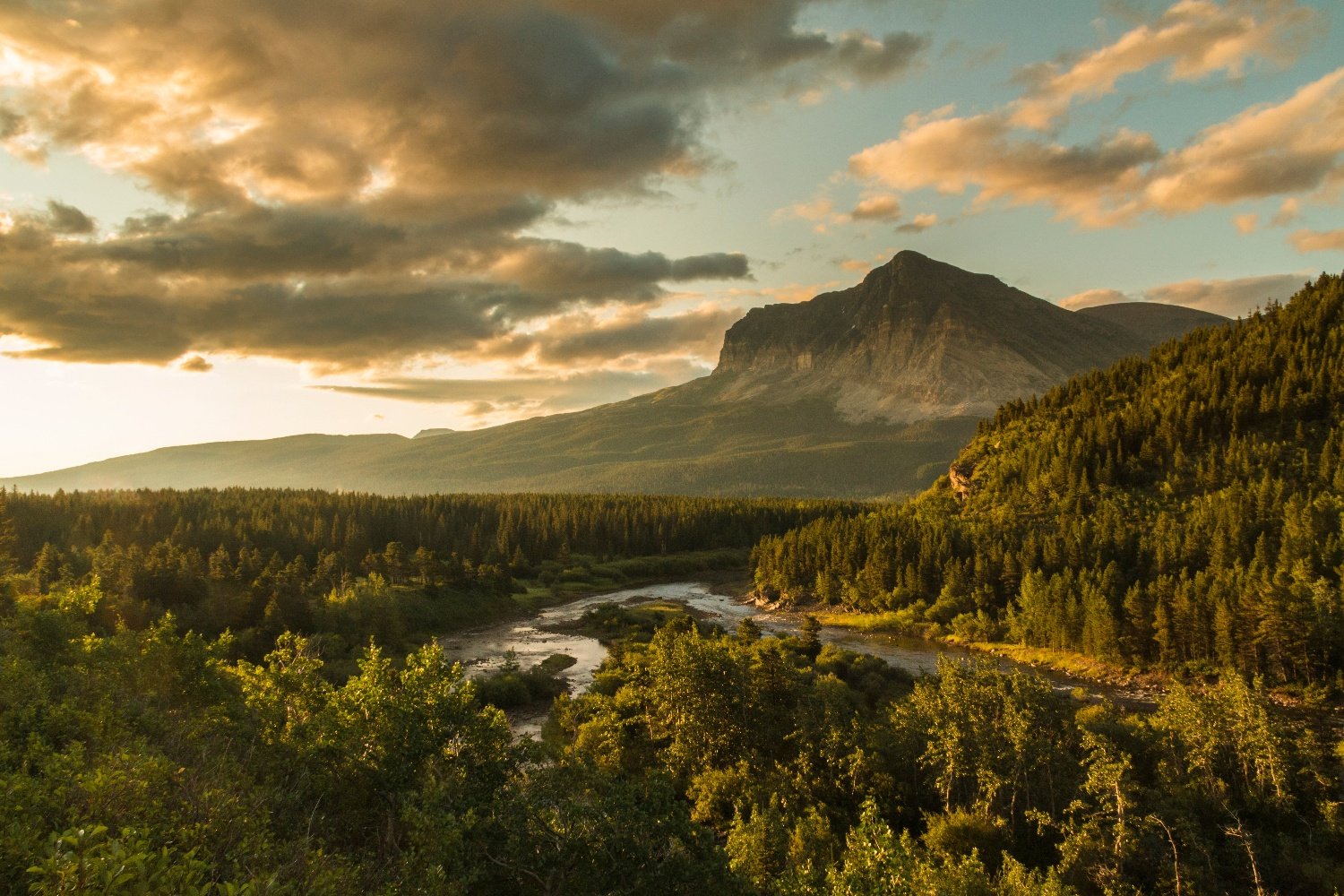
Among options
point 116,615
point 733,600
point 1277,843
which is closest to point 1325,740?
point 1277,843

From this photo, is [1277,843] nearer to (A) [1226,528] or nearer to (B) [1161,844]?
(B) [1161,844]

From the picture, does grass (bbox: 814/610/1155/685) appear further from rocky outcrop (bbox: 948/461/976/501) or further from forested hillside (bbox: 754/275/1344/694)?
rocky outcrop (bbox: 948/461/976/501)

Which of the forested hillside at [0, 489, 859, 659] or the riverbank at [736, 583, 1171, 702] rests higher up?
the forested hillside at [0, 489, 859, 659]

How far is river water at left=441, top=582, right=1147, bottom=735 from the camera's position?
287 ft

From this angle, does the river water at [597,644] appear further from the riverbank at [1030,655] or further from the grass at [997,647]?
the grass at [997,647]

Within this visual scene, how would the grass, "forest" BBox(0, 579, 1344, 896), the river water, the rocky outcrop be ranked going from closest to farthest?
"forest" BBox(0, 579, 1344, 896) < the river water < the grass < the rocky outcrop

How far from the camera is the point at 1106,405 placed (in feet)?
602

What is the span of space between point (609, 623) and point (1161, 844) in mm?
93301

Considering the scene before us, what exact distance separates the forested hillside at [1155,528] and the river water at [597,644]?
30.4ft

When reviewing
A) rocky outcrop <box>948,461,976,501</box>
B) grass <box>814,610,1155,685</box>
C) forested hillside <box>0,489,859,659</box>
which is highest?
rocky outcrop <box>948,461,976,501</box>

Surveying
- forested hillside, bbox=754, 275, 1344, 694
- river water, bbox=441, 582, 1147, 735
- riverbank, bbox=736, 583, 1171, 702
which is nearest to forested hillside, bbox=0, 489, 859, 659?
river water, bbox=441, 582, 1147, 735

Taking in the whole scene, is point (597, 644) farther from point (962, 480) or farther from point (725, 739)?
point (962, 480)

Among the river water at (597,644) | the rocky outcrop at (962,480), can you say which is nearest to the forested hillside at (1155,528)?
the rocky outcrop at (962,480)

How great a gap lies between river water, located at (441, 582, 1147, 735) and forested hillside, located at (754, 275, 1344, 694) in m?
9.26
